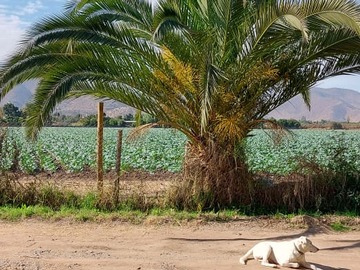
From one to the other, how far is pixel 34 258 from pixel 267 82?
547 cm

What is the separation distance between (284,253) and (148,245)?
2052 millimetres

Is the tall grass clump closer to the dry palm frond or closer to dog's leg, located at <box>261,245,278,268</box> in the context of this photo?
the dry palm frond

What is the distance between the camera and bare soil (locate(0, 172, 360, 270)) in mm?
6225

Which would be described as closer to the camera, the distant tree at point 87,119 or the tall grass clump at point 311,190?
the tall grass clump at point 311,190

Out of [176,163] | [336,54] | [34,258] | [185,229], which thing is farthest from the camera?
[176,163]


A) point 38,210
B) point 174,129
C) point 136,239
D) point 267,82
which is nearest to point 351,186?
point 267,82

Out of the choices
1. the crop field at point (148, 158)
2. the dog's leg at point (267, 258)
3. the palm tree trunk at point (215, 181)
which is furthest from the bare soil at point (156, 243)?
the crop field at point (148, 158)

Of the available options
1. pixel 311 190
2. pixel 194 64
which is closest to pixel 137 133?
pixel 194 64

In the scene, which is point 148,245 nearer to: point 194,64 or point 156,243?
point 156,243

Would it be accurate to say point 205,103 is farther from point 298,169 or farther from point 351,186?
point 351,186

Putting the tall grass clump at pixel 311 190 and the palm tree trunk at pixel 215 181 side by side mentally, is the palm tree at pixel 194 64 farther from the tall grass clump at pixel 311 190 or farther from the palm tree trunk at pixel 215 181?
the tall grass clump at pixel 311 190

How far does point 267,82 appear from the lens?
949 cm

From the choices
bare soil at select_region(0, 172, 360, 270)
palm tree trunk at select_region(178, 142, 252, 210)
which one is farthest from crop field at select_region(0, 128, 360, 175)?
bare soil at select_region(0, 172, 360, 270)

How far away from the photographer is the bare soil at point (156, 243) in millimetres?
6225
